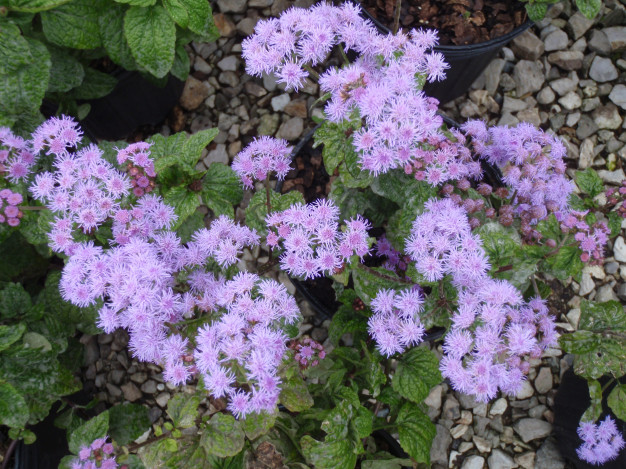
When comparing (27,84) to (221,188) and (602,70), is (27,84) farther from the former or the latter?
(602,70)

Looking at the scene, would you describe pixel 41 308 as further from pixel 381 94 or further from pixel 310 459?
pixel 381 94

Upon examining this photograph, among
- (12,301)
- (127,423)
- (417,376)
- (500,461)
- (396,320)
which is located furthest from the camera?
(500,461)

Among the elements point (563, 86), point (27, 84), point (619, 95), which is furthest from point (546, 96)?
point (27, 84)

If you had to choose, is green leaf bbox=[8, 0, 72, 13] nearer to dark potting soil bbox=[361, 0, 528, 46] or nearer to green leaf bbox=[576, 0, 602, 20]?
dark potting soil bbox=[361, 0, 528, 46]

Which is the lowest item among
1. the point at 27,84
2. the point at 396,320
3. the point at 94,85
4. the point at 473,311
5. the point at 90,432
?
the point at 90,432

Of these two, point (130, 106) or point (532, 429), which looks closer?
point (532, 429)

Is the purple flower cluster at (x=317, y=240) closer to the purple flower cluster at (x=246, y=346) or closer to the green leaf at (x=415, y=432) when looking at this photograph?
the purple flower cluster at (x=246, y=346)
